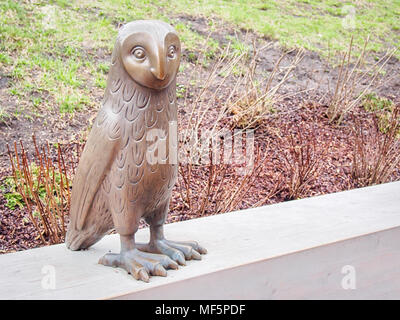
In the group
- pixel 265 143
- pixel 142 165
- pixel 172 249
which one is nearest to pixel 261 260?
pixel 172 249

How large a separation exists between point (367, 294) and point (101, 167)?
3.24 feet

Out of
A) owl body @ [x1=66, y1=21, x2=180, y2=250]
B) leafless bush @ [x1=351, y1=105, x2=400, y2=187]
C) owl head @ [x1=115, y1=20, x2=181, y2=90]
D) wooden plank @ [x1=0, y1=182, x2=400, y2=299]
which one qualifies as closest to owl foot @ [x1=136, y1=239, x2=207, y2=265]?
wooden plank @ [x1=0, y1=182, x2=400, y2=299]

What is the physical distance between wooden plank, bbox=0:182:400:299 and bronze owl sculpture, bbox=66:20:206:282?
8cm

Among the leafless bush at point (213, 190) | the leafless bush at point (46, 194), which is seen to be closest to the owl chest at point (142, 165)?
the leafless bush at point (46, 194)

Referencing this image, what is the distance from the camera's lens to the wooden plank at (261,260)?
1124 millimetres

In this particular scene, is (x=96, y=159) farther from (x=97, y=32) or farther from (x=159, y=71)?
(x=97, y=32)

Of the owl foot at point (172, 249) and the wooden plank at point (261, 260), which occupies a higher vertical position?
the owl foot at point (172, 249)

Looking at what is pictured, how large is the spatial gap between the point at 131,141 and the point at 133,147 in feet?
0.05

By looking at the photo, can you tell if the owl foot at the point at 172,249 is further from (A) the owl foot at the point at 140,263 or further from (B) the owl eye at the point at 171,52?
(B) the owl eye at the point at 171,52

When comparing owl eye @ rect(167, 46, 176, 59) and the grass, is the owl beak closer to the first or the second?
owl eye @ rect(167, 46, 176, 59)

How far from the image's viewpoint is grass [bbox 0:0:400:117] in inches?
115

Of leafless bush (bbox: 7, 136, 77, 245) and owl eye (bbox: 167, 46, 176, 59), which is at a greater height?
owl eye (bbox: 167, 46, 176, 59)

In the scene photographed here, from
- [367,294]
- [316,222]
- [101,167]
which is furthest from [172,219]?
[101,167]

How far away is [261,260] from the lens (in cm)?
125
